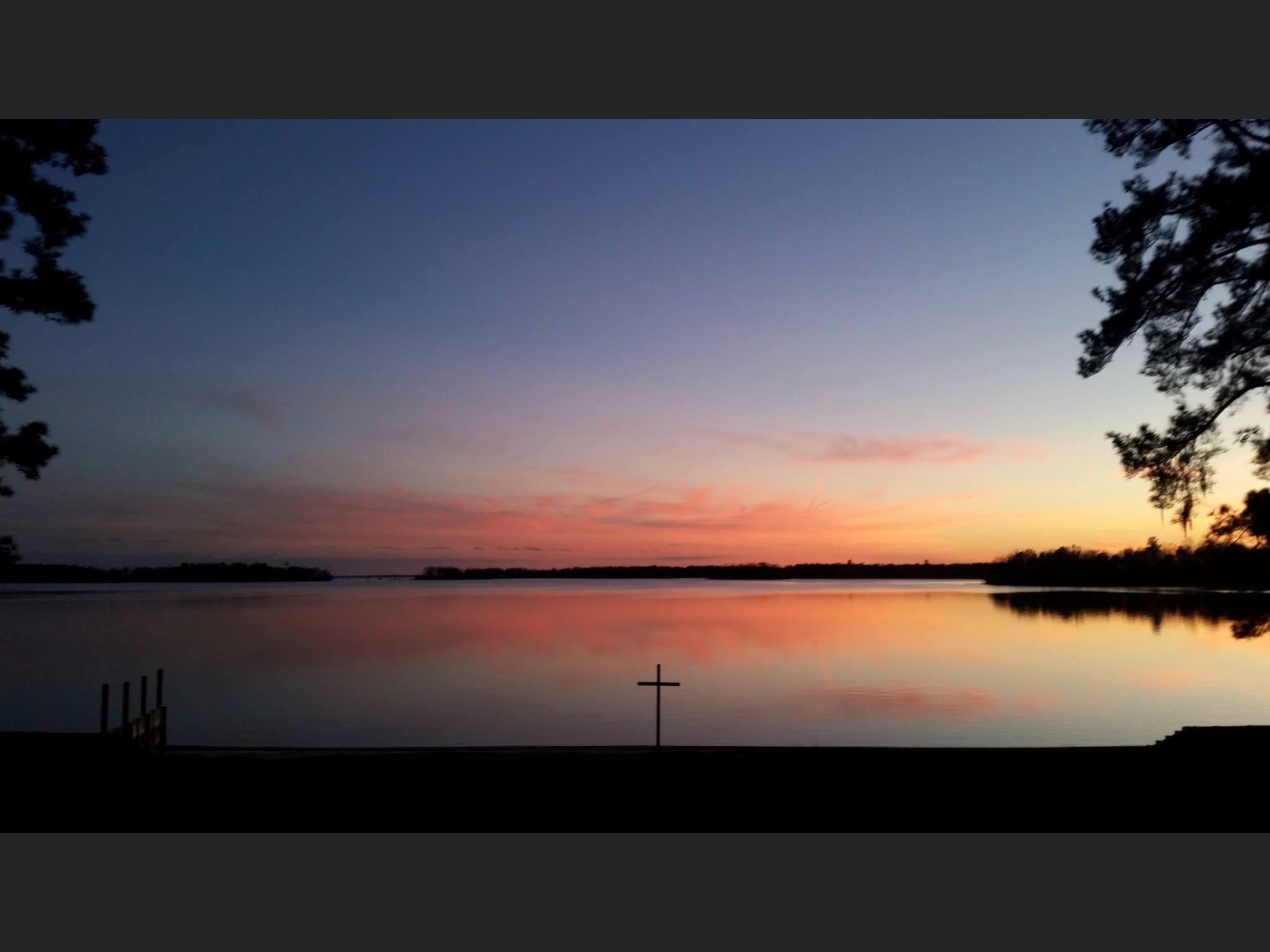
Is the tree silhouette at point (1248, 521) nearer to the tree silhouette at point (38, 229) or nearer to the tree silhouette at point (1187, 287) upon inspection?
the tree silhouette at point (1187, 287)

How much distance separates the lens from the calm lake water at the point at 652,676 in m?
21.8

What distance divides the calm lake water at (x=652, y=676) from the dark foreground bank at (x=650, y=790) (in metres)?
4.05

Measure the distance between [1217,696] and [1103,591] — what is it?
90251mm

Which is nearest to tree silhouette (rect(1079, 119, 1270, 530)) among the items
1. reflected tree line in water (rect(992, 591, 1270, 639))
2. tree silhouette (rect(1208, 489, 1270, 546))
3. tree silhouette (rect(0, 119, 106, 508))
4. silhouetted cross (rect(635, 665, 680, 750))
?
tree silhouette (rect(1208, 489, 1270, 546))

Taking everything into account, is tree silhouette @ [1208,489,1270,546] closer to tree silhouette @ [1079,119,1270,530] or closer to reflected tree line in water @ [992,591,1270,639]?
tree silhouette @ [1079,119,1270,530]

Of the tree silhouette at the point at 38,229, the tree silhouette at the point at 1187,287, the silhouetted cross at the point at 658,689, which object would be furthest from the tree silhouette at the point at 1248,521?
the tree silhouette at the point at 38,229

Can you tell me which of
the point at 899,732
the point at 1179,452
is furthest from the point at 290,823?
the point at 899,732

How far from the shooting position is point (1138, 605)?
2965 inches

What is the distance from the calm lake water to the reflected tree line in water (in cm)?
94

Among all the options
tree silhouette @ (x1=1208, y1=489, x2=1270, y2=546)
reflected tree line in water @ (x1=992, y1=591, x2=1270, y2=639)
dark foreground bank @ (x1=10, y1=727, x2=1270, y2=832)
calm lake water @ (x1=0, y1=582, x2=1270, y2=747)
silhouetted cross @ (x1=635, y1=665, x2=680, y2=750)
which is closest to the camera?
dark foreground bank @ (x1=10, y1=727, x2=1270, y2=832)

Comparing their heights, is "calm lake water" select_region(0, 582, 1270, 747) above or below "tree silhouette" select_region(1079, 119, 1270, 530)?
below

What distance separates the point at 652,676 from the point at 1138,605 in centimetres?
6234

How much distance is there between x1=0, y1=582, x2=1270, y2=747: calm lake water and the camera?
21.8 m

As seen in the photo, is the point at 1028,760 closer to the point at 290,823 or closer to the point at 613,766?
the point at 613,766
